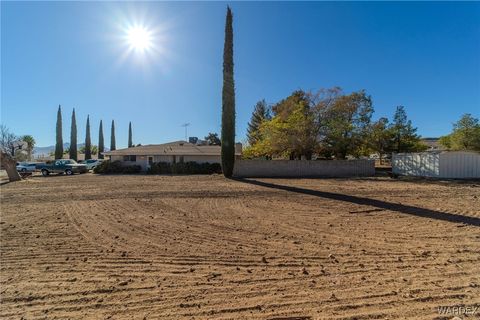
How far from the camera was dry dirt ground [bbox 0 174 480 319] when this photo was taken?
3053 millimetres

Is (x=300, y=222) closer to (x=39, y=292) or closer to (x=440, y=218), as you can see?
(x=440, y=218)

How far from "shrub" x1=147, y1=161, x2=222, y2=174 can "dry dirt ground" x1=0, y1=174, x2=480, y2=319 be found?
58.9 feet

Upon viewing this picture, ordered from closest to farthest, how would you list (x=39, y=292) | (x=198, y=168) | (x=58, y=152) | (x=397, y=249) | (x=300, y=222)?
(x=39, y=292) < (x=397, y=249) < (x=300, y=222) < (x=198, y=168) < (x=58, y=152)

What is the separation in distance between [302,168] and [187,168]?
10.8 metres

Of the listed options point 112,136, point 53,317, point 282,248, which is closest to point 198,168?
point 282,248

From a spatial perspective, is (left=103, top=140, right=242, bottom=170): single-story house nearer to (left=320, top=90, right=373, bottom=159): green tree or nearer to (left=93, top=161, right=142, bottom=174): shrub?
(left=93, top=161, right=142, bottom=174): shrub

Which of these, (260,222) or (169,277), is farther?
(260,222)

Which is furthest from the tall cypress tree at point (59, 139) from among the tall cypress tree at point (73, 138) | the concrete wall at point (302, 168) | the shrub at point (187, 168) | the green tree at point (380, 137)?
the green tree at point (380, 137)

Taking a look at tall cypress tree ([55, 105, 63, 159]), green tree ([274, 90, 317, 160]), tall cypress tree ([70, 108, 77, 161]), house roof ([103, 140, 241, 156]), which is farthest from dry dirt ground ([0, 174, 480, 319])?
tall cypress tree ([70, 108, 77, 161])

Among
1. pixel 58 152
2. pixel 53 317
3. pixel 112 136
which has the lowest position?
pixel 53 317

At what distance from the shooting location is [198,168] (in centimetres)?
Result: 2631

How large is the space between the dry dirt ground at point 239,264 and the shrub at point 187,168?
1795 cm

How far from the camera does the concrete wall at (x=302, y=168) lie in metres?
23.2

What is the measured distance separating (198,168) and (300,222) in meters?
20.1
